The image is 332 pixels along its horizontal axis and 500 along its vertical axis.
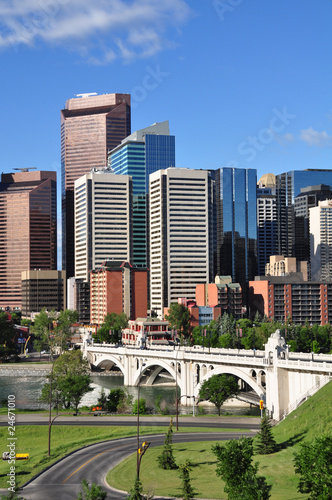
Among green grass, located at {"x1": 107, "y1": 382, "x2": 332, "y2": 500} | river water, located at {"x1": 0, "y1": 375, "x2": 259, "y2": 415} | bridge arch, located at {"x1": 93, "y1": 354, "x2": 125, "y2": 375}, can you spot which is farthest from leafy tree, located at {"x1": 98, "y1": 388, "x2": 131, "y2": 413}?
bridge arch, located at {"x1": 93, "y1": 354, "x2": 125, "y2": 375}

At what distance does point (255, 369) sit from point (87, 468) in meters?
47.3

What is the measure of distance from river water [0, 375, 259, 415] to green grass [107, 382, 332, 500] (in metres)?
35.2

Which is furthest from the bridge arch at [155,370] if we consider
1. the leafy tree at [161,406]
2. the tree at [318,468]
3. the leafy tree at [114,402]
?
the tree at [318,468]

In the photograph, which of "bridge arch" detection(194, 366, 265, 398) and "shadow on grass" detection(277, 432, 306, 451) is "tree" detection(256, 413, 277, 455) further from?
"bridge arch" detection(194, 366, 265, 398)

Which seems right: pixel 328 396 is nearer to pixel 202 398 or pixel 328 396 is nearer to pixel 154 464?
pixel 154 464

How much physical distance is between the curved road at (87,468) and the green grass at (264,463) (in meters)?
1.84

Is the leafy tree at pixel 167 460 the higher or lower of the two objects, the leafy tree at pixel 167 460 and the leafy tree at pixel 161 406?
the higher

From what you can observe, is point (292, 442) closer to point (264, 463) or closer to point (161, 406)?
point (264, 463)

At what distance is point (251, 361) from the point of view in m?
111

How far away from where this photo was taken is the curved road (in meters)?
61.8

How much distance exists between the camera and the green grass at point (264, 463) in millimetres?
61806

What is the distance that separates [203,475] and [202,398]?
58206 millimetres

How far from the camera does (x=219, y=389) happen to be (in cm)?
11331

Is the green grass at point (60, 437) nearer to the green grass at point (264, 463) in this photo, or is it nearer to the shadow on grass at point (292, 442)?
the green grass at point (264, 463)
